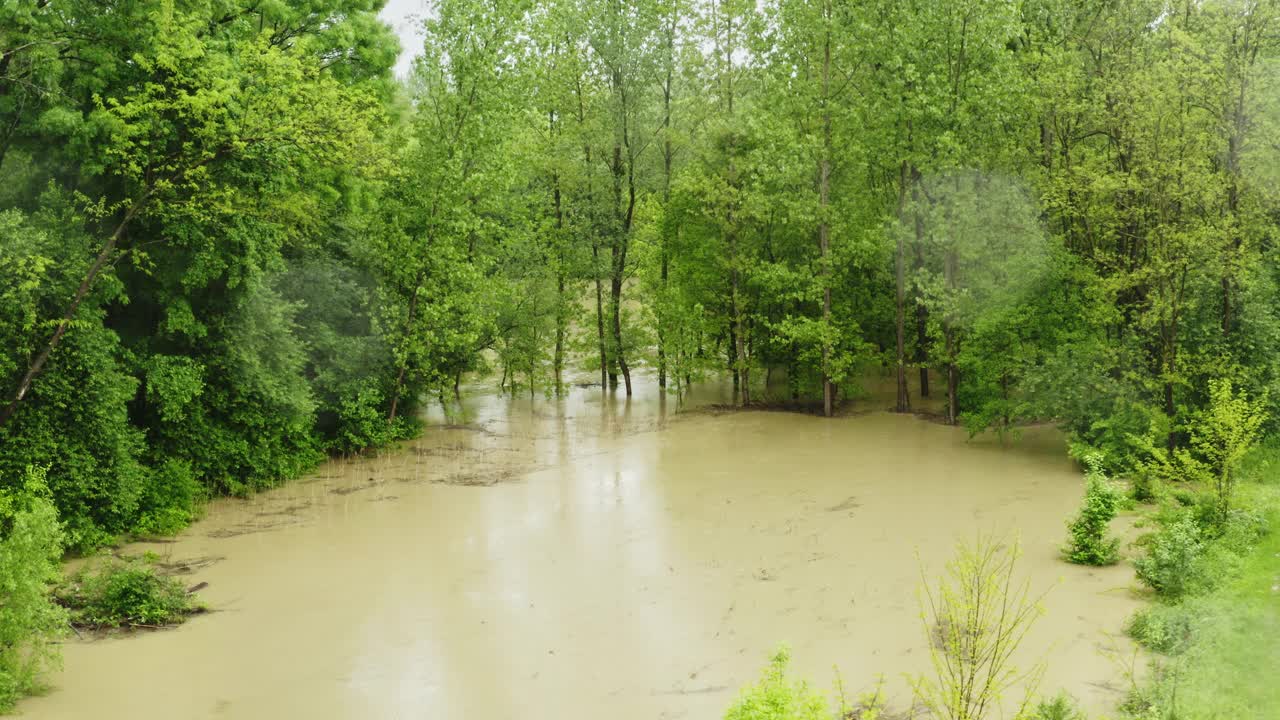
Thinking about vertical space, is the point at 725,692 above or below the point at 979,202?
below

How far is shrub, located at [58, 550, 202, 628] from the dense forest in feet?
4.64

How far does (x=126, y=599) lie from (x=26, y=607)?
2.46m

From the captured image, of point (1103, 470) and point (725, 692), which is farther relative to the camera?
point (1103, 470)

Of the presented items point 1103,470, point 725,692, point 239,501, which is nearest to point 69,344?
point 239,501

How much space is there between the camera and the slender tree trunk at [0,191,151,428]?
13.2 m

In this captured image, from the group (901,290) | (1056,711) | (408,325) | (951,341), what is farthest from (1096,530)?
(408,325)

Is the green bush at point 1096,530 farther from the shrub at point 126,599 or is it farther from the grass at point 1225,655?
the shrub at point 126,599

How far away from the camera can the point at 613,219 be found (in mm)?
29547

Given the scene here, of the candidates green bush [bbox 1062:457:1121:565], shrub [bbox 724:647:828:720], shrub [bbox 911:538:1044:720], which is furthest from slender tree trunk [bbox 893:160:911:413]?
shrub [bbox 724:647:828:720]

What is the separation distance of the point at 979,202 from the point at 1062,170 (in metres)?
2.37

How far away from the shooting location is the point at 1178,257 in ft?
55.7

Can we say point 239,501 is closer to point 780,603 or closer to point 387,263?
point 387,263

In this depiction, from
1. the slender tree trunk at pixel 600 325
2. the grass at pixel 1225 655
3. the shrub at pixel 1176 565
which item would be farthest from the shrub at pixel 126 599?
the slender tree trunk at pixel 600 325

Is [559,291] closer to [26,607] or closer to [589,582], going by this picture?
[589,582]
